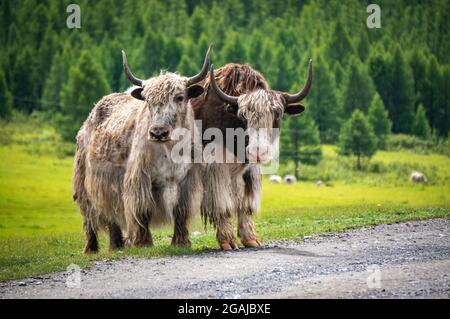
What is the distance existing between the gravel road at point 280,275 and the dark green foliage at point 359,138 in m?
56.0

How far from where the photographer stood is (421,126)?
81438mm

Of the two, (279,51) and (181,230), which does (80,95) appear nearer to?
(279,51)

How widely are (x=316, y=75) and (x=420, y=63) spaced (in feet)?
64.6

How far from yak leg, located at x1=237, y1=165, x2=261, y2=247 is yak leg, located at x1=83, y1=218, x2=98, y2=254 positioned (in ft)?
8.89

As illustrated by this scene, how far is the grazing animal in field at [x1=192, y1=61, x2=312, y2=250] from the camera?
11.3 m

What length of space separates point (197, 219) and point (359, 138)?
57.0 m

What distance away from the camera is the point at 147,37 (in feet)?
315

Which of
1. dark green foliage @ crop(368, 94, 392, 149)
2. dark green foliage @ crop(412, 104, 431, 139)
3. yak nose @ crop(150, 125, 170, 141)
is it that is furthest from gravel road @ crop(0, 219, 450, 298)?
dark green foliage @ crop(412, 104, 431, 139)

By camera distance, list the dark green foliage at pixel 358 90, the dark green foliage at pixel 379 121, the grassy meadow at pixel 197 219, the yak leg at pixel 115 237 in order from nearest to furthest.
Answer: the yak leg at pixel 115 237 < the grassy meadow at pixel 197 219 < the dark green foliage at pixel 379 121 < the dark green foliage at pixel 358 90

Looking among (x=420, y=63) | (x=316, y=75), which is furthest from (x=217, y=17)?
(x=316, y=75)


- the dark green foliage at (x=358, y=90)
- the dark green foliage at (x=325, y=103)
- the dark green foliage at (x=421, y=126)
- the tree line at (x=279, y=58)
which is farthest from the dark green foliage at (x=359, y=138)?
the dark green foliage at (x=358, y=90)

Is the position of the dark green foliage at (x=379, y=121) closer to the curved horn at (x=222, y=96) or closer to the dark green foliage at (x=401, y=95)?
the dark green foliage at (x=401, y=95)

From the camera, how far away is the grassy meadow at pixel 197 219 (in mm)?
14227

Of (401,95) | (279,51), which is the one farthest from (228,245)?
(279,51)
